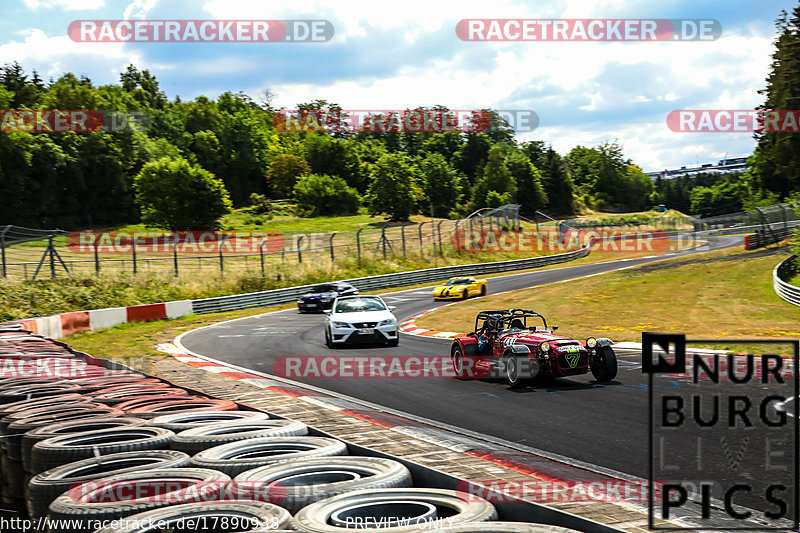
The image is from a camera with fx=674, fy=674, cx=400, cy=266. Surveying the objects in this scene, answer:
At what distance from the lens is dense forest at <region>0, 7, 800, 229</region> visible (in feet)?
276

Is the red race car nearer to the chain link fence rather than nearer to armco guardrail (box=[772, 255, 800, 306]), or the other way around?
armco guardrail (box=[772, 255, 800, 306])

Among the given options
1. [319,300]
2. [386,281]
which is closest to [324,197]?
[386,281]

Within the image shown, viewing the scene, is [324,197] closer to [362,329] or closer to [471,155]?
[471,155]

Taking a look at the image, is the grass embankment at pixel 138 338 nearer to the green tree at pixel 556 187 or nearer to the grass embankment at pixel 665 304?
the grass embankment at pixel 665 304

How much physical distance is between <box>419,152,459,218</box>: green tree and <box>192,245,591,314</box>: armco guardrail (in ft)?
174

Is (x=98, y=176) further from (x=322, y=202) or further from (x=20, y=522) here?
(x=20, y=522)

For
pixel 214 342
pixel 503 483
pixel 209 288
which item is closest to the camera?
pixel 503 483

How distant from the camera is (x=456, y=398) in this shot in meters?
10.6

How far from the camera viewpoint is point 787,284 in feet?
78.0

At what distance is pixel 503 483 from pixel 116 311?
23051mm

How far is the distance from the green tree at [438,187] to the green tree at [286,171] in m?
24.0

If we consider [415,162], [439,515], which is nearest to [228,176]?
[415,162]

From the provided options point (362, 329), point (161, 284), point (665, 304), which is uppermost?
point (161, 284)

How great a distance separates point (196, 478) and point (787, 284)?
24.5 meters
